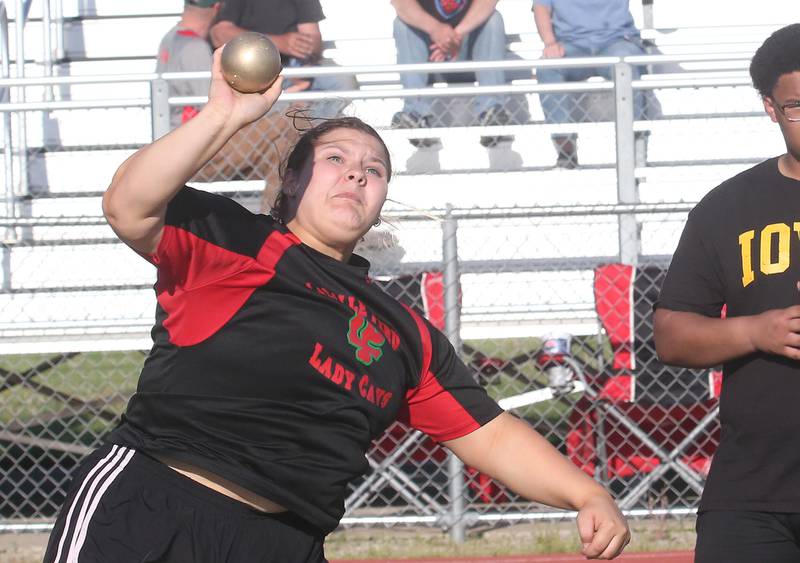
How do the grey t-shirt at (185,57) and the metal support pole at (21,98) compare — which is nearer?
the grey t-shirt at (185,57)

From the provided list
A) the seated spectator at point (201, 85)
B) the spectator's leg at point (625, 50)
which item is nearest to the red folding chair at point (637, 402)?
the seated spectator at point (201, 85)

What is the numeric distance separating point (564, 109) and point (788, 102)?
472cm

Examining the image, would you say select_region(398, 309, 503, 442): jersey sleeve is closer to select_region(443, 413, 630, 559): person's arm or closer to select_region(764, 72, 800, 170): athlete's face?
select_region(443, 413, 630, 559): person's arm

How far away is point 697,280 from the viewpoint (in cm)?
286

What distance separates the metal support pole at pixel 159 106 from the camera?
634cm

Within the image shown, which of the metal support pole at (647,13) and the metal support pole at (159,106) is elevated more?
the metal support pole at (647,13)

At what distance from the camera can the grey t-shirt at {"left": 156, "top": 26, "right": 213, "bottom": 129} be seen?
7293mm

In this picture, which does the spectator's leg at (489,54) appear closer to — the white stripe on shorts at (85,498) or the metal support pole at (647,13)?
the metal support pole at (647,13)

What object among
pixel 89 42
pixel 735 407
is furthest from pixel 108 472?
pixel 89 42

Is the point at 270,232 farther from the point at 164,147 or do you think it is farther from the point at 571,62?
the point at 571,62

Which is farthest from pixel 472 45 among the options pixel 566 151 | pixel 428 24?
pixel 566 151

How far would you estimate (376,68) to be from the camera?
20.6 ft

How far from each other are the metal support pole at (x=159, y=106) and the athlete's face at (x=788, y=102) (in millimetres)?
4237

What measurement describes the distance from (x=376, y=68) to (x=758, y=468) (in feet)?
13.3
